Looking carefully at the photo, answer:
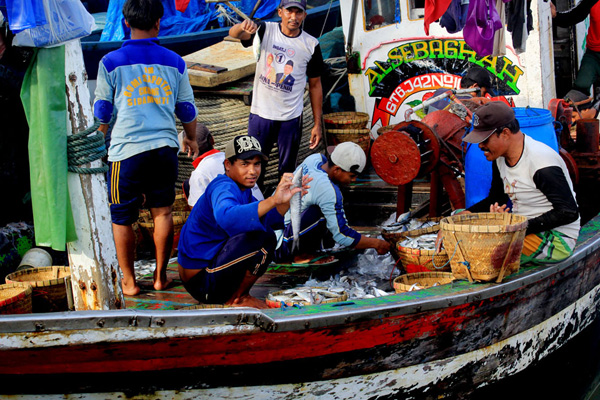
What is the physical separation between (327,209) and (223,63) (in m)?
3.23

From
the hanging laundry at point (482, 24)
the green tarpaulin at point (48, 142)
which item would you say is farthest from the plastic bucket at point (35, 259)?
the hanging laundry at point (482, 24)

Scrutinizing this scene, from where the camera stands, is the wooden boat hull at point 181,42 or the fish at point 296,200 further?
the wooden boat hull at point 181,42

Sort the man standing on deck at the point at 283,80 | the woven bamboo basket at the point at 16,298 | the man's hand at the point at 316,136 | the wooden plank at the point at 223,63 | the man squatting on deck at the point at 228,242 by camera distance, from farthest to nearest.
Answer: the wooden plank at the point at 223,63 < the man's hand at the point at 316,136 < the man standing on deck at the point at 283,80 < the man squatting on deck at the point at 228,242 < the woven bamboo basket at the point at 16,298

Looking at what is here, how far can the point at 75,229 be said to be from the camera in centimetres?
370

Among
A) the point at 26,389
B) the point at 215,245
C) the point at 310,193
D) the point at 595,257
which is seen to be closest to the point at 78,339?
the point at 26,389

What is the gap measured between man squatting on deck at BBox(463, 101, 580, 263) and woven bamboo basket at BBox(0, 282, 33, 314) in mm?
2810

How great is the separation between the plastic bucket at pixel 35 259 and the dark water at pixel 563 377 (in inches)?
143

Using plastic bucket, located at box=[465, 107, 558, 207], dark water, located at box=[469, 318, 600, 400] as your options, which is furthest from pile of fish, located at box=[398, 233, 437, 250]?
dark water, located at box=[469, 318, 600, 400]

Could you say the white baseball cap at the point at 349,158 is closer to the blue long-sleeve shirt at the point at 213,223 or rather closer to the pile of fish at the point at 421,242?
the pile of fish at the point at 421,242

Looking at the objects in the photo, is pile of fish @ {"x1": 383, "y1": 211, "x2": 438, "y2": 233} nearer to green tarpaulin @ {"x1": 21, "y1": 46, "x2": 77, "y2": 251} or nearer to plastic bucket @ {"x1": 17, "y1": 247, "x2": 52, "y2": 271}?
plastic bucket @ {"x1": 17, "y1": 247, "x2": 52, "y2": 271}

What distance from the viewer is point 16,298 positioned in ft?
13.0

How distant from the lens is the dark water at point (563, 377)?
492 cm

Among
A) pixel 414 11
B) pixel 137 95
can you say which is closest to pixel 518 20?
pixel 414 11

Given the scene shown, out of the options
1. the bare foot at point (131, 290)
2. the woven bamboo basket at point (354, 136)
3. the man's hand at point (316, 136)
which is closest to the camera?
the bare foot at point (131, 290)
